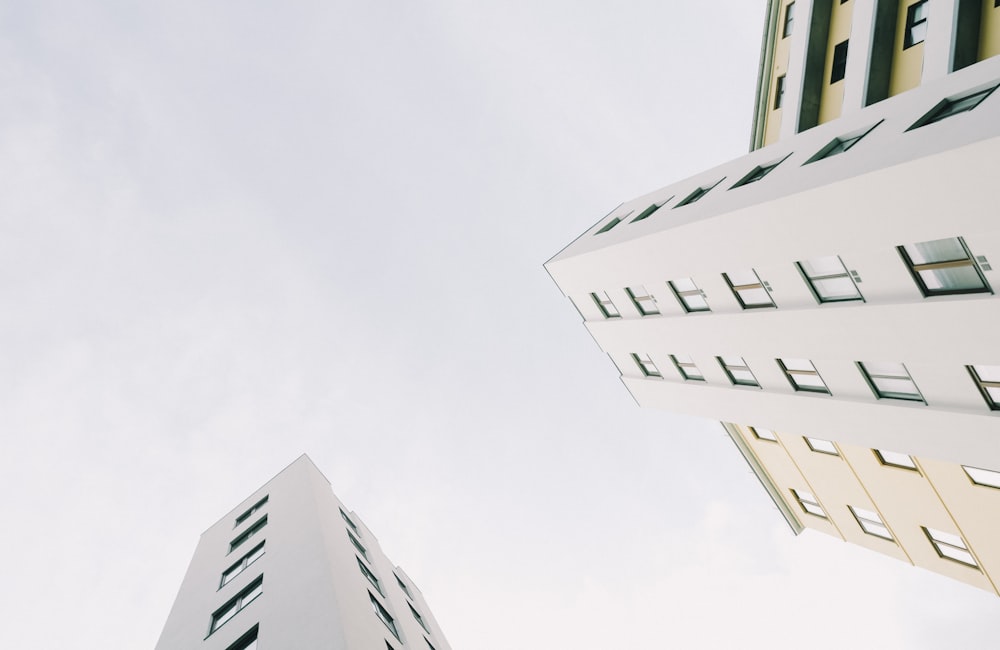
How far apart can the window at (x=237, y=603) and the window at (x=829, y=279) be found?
1918 centimetres

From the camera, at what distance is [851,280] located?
13508 mm

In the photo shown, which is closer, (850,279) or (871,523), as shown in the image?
(850,279)

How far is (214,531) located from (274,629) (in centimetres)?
1551

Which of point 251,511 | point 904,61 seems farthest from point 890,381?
point 251,511

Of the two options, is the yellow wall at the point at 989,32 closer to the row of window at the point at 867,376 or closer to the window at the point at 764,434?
the row of window at the point at 867,376

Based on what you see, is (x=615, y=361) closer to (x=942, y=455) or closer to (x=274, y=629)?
(x=942, y=455)

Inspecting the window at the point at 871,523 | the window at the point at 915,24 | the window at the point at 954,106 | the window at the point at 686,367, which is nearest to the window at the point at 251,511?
the window at the point at 686,367

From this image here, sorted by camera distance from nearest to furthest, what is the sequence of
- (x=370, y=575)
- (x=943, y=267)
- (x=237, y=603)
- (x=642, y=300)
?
(x=943, y=267), (x=237, y=603), (x=642, y=300), (x=370, y=575)

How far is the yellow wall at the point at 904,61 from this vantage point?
16375 millimetres

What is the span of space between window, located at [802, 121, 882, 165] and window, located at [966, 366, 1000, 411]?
565cm

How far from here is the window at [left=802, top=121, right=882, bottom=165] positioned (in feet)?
46.3

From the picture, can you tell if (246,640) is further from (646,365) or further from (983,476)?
(983,476)

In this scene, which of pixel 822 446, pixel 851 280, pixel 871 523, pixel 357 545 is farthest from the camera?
pixel 357 545

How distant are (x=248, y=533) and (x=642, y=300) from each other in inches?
804
